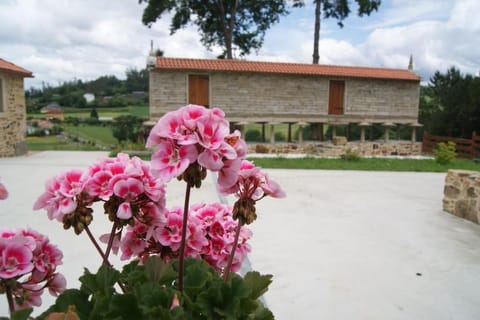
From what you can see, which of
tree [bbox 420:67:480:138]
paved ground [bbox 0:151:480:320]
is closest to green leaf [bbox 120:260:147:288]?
paved ground [bbox 0:151:480:320]

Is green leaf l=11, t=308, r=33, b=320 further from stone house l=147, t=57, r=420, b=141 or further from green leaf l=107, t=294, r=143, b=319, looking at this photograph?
stone house l=147, t=57, r=420, b=141

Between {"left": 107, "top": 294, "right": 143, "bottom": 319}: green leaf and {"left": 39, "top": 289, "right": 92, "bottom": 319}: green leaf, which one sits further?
{"left": 39, "top": 289, "right": 92, "bottom": 319}: green leaf

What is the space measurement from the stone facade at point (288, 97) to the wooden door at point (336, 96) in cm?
19

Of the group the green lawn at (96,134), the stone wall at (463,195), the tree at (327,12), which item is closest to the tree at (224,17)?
the tree at (327,12)

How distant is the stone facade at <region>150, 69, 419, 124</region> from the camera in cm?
1555

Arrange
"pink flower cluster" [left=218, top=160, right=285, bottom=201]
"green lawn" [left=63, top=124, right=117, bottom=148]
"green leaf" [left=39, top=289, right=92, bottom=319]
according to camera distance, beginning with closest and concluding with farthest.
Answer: "green leaf" [left=39, top=289, right=92, bottom=319] < "pink flower cluster" [left=218, top=160, right=285, bottom=201] < "green lawn" [left=63, top=124, right=117, bottom=148]

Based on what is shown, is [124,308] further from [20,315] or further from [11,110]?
[11,110]

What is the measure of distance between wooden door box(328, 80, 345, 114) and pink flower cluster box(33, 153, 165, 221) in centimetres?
1680

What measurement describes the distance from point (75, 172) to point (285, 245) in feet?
11.2

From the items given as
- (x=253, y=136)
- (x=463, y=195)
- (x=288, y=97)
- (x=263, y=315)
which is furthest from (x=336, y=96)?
(x=263, y=315)

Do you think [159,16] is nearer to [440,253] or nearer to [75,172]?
[440,253]

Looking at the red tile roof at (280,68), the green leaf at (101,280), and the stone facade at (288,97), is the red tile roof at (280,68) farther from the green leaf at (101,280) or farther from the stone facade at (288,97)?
the green leaf at (101,280)

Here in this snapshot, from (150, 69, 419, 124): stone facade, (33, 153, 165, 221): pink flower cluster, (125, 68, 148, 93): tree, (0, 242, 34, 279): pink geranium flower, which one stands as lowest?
(0, 242, 34, 279): pink geranium flower

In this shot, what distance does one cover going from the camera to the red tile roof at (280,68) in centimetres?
1553
